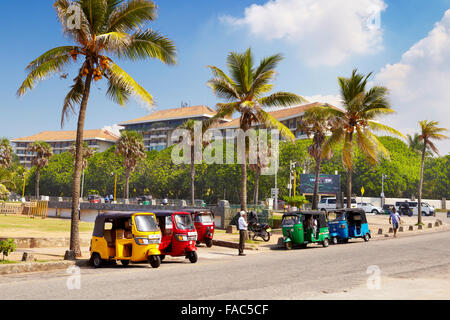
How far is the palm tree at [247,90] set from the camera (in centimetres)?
2356

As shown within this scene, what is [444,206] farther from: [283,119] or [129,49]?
[129,49]

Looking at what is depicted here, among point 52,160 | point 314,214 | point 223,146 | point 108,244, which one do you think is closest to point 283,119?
point 223,146

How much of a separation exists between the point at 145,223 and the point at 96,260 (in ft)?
7.10

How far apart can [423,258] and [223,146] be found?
66245 millimetres

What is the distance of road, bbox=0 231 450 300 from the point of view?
29.4ft

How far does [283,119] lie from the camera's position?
120 metres

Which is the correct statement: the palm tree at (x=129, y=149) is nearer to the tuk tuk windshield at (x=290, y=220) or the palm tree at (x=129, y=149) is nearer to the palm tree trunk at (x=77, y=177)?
the tuk tuk windshield at (x=290, y=220)

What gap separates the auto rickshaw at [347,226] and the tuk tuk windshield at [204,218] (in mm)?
6989

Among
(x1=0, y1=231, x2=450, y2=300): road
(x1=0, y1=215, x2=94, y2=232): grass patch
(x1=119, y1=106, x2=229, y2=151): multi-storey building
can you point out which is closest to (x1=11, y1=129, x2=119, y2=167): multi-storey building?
(x1=119, y1=106, x2=229, y2=151): multi-storey building

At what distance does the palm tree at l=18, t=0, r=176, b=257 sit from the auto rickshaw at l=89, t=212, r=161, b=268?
2.20m

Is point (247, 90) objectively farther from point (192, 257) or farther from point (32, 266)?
point (32, 266)

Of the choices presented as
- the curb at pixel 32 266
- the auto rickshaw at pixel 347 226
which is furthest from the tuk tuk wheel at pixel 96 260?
the auto rickshaw at pixel 347 226

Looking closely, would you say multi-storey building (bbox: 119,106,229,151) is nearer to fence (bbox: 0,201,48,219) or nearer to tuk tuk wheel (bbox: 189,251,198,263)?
fence (bbox: 0,201,48,219)

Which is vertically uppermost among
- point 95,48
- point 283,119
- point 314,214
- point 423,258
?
point 283,119
